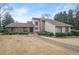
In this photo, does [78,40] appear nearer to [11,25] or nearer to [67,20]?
[67,20]

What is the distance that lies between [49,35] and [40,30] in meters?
0.19

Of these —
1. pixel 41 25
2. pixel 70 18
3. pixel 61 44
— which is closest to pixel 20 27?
pixel 41 25

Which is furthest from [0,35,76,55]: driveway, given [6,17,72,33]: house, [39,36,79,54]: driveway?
[6,17,72,33]: house

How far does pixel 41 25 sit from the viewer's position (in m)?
8.38

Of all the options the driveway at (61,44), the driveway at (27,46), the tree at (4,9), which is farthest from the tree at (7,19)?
the driveway at (61,44)

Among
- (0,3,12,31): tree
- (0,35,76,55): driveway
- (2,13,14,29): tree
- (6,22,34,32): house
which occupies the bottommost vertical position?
(0,35,76,55): driveway

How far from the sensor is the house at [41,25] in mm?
8312

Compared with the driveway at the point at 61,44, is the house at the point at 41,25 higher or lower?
higher

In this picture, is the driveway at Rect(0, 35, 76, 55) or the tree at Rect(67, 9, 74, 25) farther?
the tree at Rect(67, 9, 74, 25)

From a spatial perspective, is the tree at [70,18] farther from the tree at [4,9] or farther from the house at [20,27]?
the tree at [4,9]

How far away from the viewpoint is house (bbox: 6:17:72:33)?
8312 millimetres

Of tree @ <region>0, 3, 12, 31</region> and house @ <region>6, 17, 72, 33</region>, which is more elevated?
tree @ <region>0, 3, 12, 31</region>

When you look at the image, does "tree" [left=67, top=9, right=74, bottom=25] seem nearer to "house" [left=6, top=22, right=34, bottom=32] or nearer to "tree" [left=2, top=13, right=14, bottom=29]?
"house" [left=6, top=22, right=34, bottom=32]

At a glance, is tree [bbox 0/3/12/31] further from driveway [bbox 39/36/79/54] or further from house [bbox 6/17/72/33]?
driveway [bbox 39/36/79/54]
